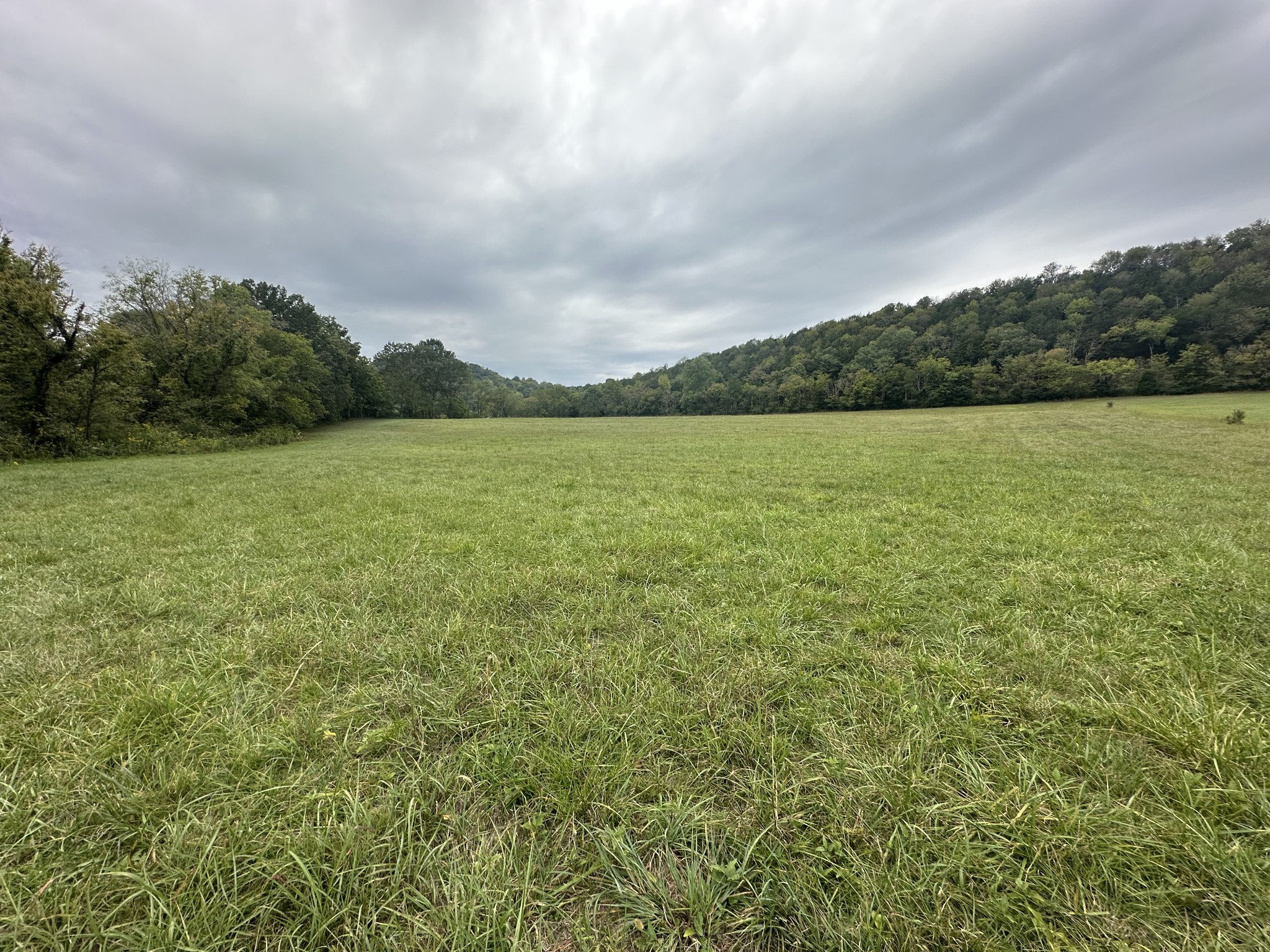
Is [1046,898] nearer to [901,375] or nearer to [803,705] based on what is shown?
[803,705]

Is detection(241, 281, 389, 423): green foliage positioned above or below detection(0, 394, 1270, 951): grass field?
above

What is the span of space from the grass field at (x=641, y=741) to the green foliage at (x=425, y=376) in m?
68.7

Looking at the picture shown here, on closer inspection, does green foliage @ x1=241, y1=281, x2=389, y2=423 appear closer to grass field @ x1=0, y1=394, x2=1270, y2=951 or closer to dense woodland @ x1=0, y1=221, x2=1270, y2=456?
dense woodland @ x1=0, y1=221, x2=1270, y2=456

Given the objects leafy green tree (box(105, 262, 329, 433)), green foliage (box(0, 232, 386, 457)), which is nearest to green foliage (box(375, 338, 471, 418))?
green foliage (box(0, 232, 386, 457))

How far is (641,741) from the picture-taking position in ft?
7.82

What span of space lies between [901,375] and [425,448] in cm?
6941

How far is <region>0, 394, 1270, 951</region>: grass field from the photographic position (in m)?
1.57

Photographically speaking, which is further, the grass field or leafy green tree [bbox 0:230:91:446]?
leafy green tree [bbox 0:230:91:446]

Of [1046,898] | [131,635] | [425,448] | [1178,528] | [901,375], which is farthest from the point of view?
[901,375]

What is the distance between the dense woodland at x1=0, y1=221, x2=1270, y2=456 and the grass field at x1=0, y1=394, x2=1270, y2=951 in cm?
2008

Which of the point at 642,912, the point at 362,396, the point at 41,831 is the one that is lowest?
the point at 642,912

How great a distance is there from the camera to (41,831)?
5.82 ft

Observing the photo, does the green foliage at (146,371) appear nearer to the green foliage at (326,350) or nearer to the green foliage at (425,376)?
the green foliage at (326,350)

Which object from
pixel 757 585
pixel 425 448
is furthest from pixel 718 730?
pixel 425 448
